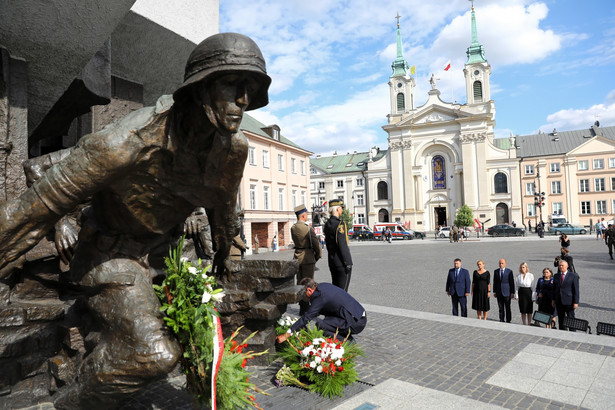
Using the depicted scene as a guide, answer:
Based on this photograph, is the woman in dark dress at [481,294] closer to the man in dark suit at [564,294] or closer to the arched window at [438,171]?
the man in dark suit at [564,294]

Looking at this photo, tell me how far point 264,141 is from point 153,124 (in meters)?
34.3

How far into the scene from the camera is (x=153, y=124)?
2.35 metres

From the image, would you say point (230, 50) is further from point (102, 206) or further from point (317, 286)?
point (317, 286)

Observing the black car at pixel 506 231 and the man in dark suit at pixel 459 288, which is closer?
the man in dark suit at pixel 459 288

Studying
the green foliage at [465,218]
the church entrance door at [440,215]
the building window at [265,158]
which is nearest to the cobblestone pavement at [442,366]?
the building window at [265,158]

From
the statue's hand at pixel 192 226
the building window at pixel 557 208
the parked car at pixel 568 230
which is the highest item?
the building window at pixel 557 208

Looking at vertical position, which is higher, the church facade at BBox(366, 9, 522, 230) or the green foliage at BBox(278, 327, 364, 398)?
the church facade at BBox(366, 9, 522, 230)

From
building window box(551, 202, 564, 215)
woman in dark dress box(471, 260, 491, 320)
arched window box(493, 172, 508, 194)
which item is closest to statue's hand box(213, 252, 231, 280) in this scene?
woman in dark dress box(471, 260, 491, 320)

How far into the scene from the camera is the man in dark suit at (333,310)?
5098 millimetres

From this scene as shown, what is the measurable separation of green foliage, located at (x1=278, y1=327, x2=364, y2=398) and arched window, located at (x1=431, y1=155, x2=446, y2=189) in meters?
57.3

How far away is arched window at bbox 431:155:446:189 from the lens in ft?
192

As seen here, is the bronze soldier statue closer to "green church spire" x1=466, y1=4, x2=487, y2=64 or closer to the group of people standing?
the group of people standing

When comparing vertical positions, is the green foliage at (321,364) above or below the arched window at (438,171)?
below

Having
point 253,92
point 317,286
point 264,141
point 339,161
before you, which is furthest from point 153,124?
point 339,161
